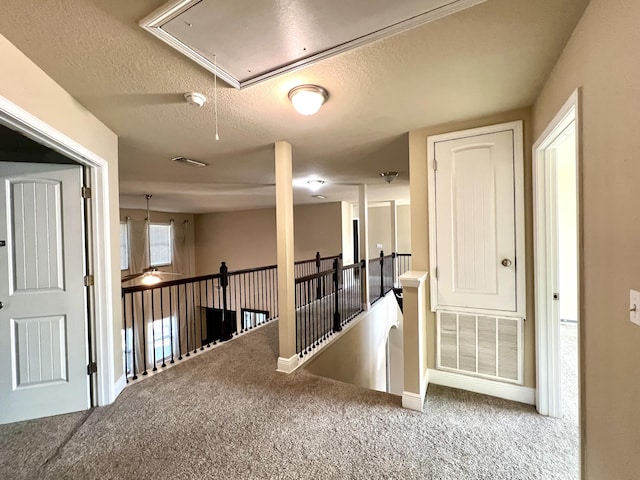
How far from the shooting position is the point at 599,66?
3.85 feet

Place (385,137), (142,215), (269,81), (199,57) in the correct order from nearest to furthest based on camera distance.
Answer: (199,57) → (269,81) → (385,137) → (142,215)

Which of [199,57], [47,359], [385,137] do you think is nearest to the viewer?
[199,57]

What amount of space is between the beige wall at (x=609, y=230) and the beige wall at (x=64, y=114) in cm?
269

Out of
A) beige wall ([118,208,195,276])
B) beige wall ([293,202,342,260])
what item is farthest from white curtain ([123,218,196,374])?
beige wall ([293,202,342,260])

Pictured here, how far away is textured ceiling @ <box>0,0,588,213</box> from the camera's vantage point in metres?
1.28

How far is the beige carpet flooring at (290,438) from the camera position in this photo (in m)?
1.67

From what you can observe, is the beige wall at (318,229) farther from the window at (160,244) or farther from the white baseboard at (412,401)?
the white baseboard at (412,401)

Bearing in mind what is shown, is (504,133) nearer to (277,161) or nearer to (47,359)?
(277,161)

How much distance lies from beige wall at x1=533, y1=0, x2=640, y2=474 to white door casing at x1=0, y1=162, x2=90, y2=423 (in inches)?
131

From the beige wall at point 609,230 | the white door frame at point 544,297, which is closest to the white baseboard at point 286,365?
the white door frame at point 544,297

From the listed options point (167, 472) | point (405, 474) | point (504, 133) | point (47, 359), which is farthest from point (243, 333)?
point (504, 133)

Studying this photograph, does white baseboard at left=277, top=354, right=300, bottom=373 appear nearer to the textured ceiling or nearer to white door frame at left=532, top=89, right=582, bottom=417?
white door frame at left=532, top=89, right=582, bottom=417

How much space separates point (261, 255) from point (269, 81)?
7.35 meters

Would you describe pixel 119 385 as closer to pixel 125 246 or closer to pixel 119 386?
pixel 119 386
